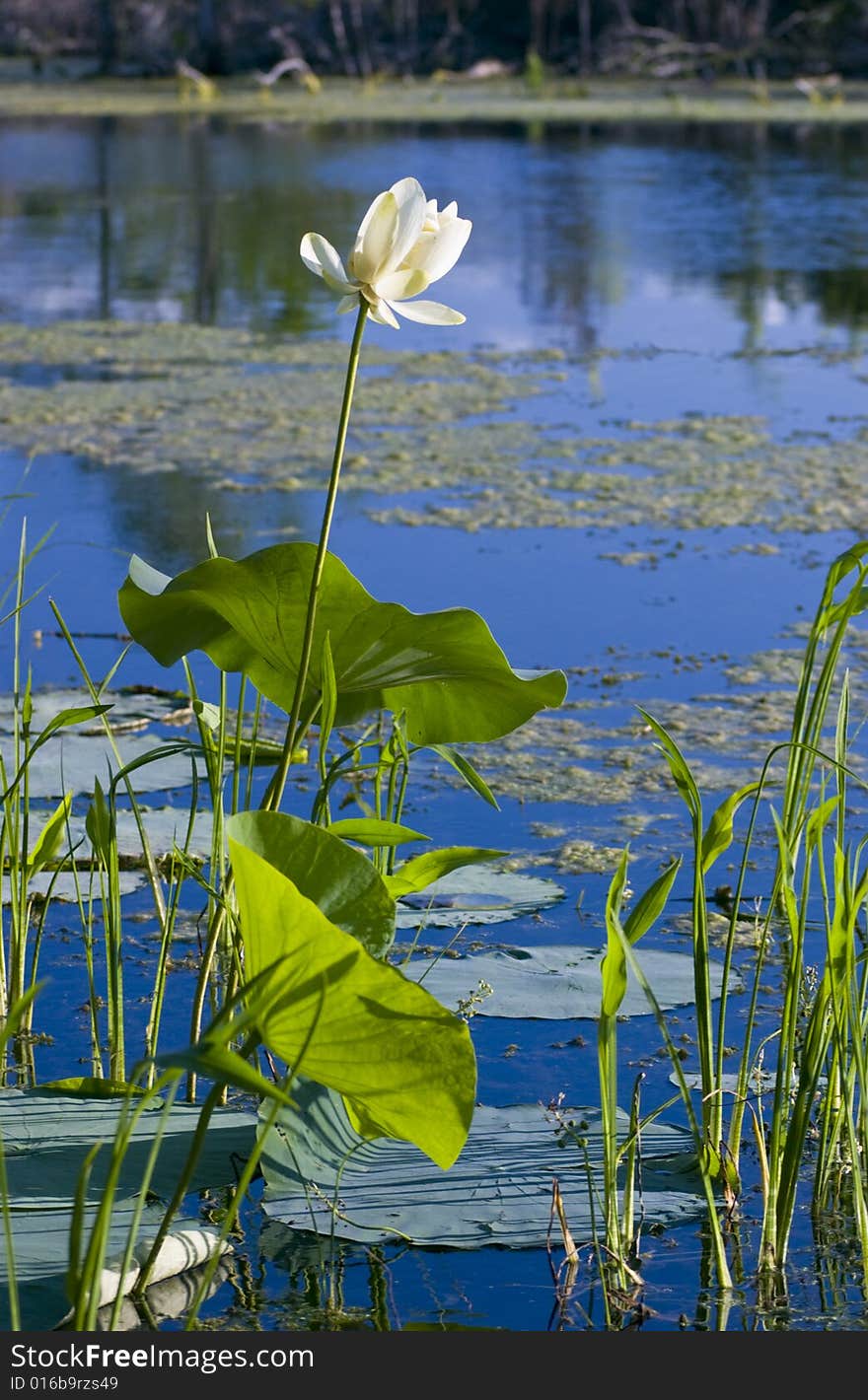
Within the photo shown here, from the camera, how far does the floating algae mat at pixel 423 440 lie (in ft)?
11.9

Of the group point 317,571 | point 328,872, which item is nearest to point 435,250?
point 317,571

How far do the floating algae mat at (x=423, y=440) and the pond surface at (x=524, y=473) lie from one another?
1cm

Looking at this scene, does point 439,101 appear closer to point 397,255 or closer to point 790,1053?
point 397,255

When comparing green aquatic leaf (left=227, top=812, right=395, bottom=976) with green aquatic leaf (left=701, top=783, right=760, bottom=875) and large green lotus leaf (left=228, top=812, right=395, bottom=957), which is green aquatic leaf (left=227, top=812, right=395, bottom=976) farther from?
green aquatic leaf (left=701, top=783, right=760, bottom=875)

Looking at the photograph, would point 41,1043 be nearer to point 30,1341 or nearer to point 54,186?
point 30,1341

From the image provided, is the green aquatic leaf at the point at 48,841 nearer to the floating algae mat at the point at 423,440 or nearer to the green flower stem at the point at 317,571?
the green flower stem at the point at 317,571

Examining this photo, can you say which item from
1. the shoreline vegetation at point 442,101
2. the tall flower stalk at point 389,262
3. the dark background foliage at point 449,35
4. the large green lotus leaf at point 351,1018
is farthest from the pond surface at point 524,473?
the dark background foliage at point 449,35

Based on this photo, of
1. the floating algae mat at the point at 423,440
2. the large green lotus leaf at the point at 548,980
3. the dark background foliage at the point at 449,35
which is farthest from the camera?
the dark background foliage at the point at 449,35

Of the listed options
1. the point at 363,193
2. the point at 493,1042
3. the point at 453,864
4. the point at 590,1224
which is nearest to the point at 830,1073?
the point at 590,1224

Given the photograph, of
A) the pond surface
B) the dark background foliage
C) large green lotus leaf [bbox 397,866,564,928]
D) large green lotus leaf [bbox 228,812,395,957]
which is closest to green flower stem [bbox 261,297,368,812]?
large green lotus leaf [bbox 228,812,395,957]

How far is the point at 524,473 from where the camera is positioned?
12.8ft

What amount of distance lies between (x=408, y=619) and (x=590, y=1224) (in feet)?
1.55

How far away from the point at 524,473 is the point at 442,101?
14019 millimetres

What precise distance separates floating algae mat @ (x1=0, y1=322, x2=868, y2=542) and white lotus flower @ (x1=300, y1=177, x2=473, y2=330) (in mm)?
2121
